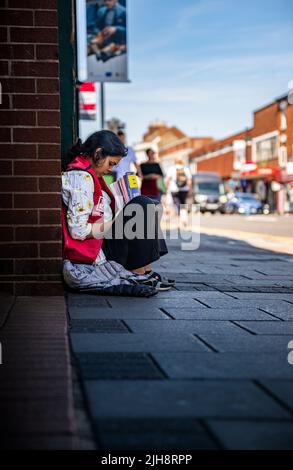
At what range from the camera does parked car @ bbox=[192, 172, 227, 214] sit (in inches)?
2144

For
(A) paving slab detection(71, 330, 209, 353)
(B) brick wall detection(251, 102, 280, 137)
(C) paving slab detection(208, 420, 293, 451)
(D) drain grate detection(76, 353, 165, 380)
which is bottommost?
(A) paving slab detection(71, 330, 209, 353)

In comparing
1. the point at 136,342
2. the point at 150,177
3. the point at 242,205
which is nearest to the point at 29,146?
the point at 136,342

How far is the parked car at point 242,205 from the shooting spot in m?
53.4

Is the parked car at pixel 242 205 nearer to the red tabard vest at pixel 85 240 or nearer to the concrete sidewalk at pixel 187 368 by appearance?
the concrete sidewalk at pixel 187 368

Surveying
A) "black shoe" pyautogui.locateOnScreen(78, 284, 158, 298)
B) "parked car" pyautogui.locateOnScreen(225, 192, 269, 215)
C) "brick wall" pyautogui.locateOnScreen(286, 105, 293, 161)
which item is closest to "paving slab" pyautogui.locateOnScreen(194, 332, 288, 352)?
"black shoe" pyautogui.locateOnScreen(78, 284, 158, 298)

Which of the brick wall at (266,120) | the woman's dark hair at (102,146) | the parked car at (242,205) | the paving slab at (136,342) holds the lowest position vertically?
the parked car at (242,205)

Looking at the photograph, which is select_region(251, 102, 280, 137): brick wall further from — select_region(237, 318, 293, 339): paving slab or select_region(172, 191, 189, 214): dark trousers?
select_region(237, 318, 293, 339): paving slab

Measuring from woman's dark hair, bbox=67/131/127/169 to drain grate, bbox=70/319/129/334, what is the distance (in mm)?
1614

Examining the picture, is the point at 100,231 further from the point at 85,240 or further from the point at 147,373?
the point at 147,373

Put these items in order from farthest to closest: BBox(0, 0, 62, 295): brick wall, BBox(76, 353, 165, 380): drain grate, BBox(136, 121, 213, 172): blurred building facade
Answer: BBox(136, 121, 213, 172): blurred building facade
BBox(0, 0, 62, 295): brick wall
BBox(76, 353, 165, 380): drain grate

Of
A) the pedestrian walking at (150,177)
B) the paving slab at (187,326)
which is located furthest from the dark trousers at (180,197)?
the paving slab at (187,326)
